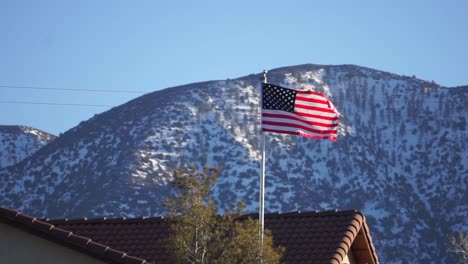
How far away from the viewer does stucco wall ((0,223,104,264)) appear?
18125mm

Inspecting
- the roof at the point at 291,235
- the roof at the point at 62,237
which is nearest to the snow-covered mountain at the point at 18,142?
the roof at the point at 291,235

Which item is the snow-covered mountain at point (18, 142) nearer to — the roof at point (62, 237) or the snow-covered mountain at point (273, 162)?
the snow-covered mountain at point (273, 162)

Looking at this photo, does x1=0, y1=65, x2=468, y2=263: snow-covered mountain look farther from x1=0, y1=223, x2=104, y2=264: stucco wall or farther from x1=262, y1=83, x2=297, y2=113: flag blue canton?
x1=0, y1=223, x2=104, y2=264: stucco wall

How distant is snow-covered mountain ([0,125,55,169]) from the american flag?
465ft

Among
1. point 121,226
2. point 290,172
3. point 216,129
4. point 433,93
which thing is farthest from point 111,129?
point 121,226

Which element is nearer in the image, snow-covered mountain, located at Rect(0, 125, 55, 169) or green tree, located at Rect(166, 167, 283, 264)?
green tree, located at Rect(166, 167, 283, 264)

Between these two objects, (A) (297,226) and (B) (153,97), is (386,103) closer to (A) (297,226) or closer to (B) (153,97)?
(B) (153,97)

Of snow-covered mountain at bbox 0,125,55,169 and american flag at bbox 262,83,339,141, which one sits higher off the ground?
american flag at bbox 262,83,339,141

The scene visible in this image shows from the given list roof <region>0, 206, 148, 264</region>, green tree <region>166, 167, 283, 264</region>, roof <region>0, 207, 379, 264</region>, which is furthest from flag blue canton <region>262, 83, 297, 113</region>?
roof <region>0, 206, 148, 264</region>

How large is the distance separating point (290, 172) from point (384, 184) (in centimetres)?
1334

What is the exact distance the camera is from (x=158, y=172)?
13750cm

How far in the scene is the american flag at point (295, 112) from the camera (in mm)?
21953

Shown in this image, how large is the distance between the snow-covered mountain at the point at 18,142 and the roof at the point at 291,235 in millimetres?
138434

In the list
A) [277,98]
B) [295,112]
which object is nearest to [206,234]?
[295,112]
